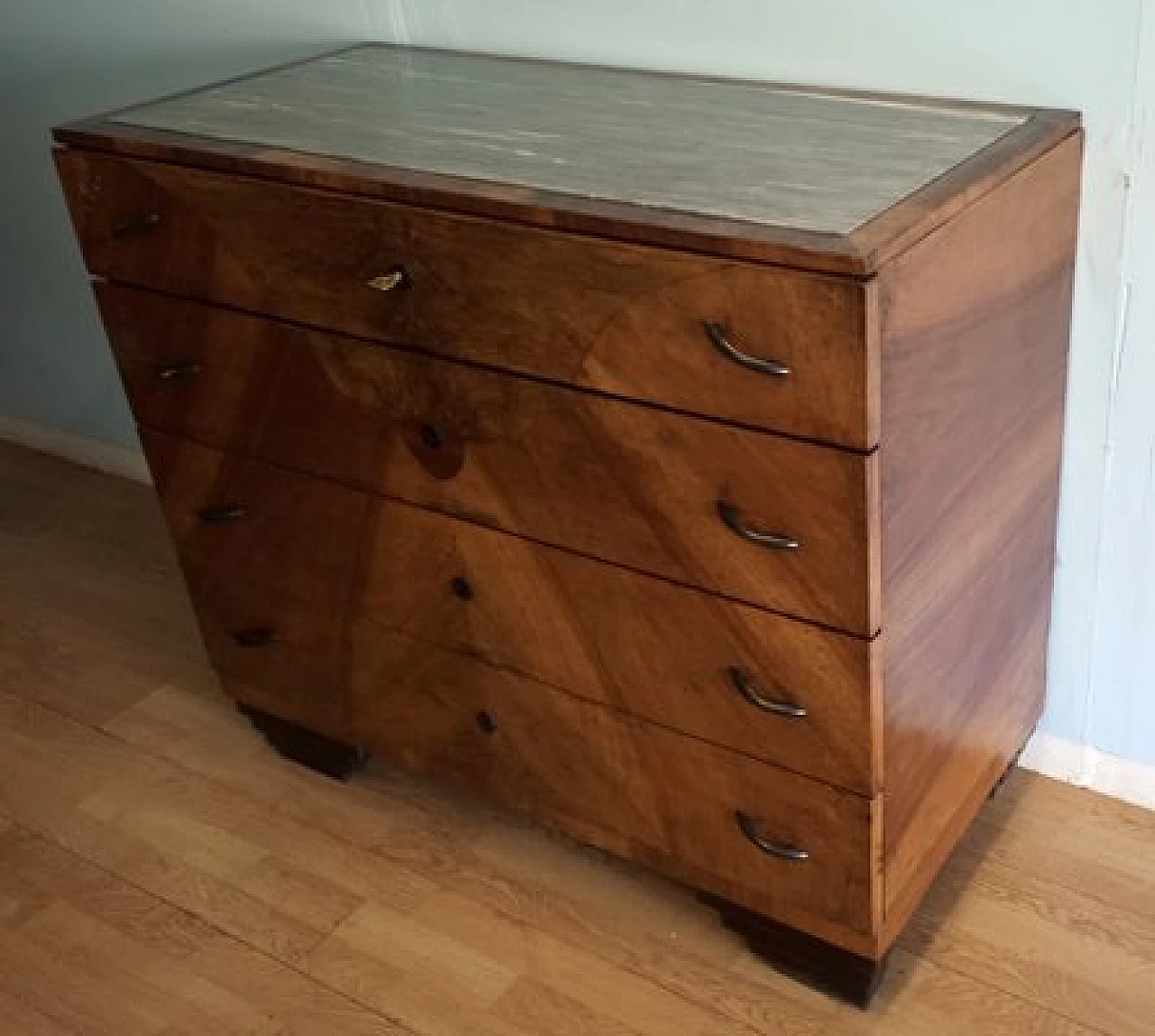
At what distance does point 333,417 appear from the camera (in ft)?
5.04

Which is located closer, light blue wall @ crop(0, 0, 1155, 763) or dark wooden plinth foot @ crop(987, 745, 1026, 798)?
light blue wall @ crop(0, 0, 1155, 763)

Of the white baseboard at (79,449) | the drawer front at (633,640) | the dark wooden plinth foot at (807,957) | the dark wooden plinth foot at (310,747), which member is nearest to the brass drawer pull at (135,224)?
the drawer front at (633,640)

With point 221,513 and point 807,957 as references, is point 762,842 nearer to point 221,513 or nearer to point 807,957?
point 807,957

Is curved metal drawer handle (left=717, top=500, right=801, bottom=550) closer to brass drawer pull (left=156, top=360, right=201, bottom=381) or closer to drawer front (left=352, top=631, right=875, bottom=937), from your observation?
drawer front (left=352, top=631, right=875, bottom=937)

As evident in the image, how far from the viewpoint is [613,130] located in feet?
4.67

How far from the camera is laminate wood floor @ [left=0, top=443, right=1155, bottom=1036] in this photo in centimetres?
154

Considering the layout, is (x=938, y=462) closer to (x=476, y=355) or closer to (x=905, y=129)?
(x=905, y=129)

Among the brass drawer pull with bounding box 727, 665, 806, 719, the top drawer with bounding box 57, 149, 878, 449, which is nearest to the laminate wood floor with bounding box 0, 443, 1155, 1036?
the brass drawer pull with bounding box 727, 665, 806, 719

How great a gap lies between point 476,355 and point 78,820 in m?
0.96

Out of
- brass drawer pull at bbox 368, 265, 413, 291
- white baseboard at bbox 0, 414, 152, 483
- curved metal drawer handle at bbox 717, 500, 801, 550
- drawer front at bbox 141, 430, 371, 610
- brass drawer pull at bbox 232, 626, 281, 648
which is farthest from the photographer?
white baseboard at bbox 0, 414, 152, 483

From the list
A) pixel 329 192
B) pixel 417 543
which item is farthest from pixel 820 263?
pixel 417 543

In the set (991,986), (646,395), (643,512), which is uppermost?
(646,395)

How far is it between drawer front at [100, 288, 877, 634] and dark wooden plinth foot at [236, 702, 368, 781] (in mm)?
435

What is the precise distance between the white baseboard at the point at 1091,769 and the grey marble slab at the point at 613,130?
2.62ft
